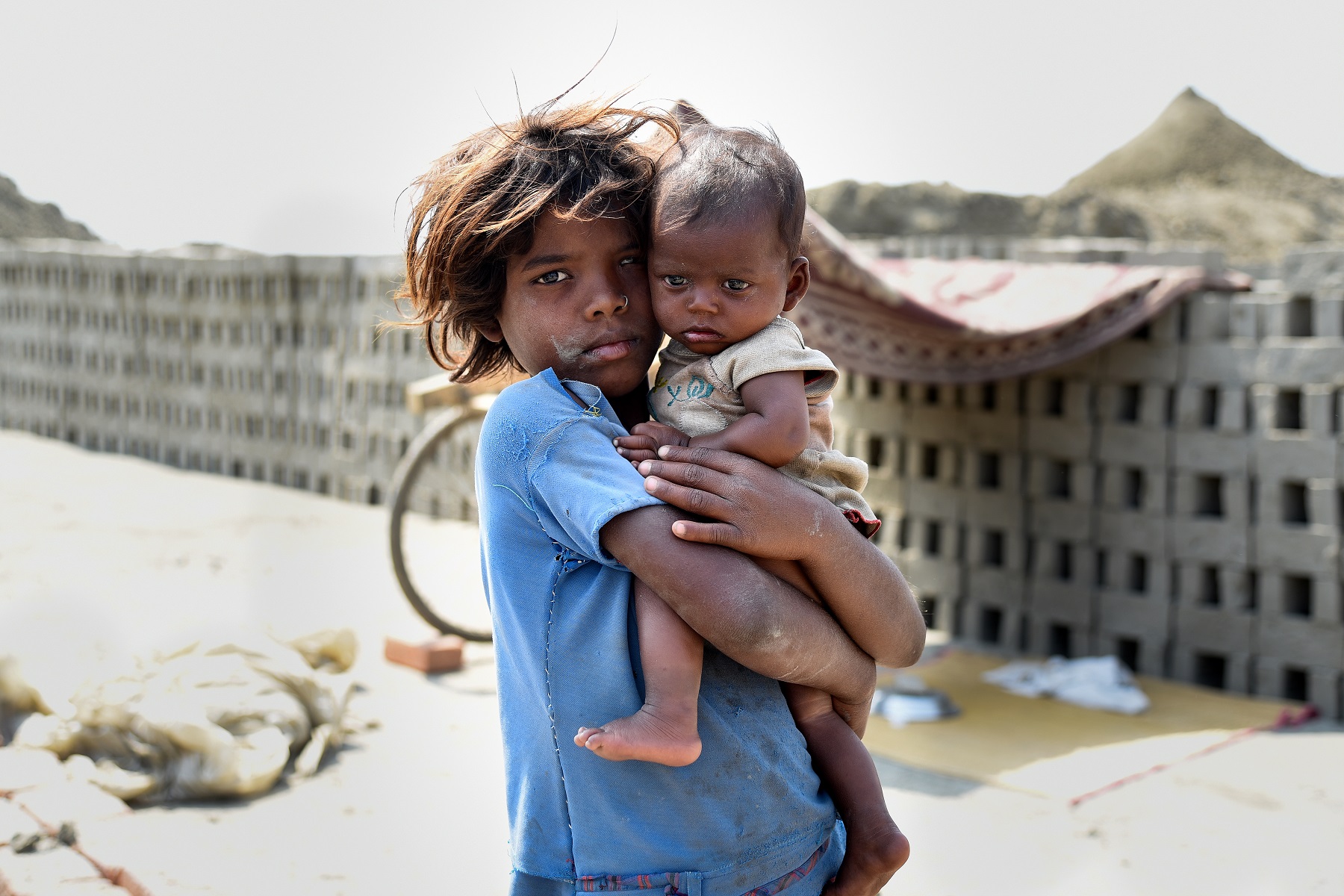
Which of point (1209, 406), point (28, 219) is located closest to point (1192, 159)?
point (28, 219)


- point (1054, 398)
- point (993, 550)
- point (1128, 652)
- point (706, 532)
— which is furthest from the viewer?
point (993, 550)

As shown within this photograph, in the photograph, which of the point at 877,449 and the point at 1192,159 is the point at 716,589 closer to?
the point at 877,449

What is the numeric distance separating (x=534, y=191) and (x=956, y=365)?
450 cm

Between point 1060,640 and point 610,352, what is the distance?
5165 mm

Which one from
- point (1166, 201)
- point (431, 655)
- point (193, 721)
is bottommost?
point (431, 655)

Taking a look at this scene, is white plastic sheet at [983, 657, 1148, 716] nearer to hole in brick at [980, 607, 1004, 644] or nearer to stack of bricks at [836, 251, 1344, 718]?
stack of bricks at [836, 251, 1344, 718]

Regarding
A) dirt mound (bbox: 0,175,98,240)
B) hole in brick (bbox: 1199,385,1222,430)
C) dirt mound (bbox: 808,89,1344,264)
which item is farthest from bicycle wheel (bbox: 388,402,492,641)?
dirt mound (bbox: 0,175,98,240)

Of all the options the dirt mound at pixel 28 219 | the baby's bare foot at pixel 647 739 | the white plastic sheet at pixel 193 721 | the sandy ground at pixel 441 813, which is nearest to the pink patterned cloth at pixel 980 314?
the sandy ground at pixel 441 813

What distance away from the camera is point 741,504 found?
1265 millimetres

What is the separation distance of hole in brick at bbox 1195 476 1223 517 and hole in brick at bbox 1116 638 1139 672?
738mm

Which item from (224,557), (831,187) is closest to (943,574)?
(224,557)

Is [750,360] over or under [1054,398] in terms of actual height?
over

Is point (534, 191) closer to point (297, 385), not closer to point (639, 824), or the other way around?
point (639, 824)

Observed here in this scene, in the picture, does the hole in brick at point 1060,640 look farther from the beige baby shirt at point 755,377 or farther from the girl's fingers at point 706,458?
the girl's fingers at point 706,458
